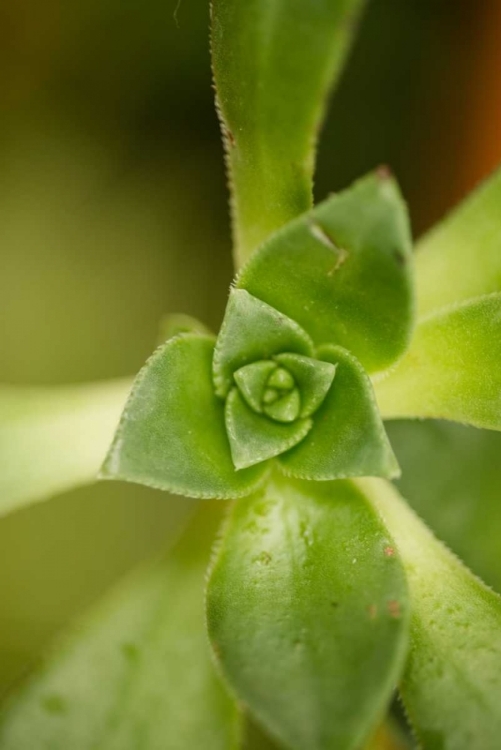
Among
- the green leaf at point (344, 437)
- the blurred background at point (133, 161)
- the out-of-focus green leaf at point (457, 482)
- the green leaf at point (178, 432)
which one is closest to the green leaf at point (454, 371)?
the green leaf at point (344, 437)

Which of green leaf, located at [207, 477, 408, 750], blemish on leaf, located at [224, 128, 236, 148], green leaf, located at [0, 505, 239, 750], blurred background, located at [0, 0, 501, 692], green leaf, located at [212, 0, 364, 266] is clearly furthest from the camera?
blurred background, located at [0, 0, 501, 692]

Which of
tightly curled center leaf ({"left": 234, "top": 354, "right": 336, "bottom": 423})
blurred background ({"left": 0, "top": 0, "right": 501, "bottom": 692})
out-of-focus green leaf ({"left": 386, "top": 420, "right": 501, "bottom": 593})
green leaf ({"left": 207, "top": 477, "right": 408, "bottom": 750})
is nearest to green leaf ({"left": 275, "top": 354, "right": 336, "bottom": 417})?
tightly curled center leaf ({"left": 234, "top": 354, "right": 336, "bottom": 423})

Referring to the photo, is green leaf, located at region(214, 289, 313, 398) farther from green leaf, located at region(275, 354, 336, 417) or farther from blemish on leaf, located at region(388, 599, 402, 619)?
blemish on leaf, located at region(388, 599, 402, 619)

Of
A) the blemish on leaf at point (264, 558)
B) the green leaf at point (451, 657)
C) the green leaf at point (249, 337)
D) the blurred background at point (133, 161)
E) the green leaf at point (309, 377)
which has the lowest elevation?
the green leaf at point (451, 657)

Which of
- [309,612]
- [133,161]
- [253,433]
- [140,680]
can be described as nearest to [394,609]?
[309,612]

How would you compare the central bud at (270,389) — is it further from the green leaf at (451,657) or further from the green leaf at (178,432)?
the green leaf at (451,657)

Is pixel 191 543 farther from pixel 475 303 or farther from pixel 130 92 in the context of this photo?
pixel 130 92

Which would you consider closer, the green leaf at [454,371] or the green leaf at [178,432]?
the green leaf at [178,432]

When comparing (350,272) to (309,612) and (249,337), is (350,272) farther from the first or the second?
(309,612)
